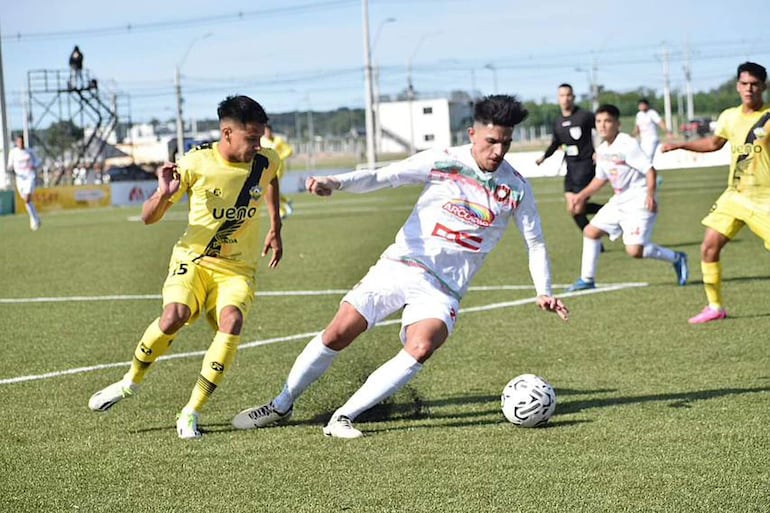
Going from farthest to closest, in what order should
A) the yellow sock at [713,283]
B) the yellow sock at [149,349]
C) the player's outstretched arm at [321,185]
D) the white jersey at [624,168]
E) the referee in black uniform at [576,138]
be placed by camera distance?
the referee in black uniform at [576,138] → the white jersey at [624,168] → the yellow sock at [713,283] → the yellow sock at [149,349] → the player's outstretched arm at [321,185]

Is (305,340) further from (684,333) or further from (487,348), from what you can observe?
(684,333)

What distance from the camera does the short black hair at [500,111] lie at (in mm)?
6453

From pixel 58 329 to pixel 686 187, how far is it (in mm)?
27127

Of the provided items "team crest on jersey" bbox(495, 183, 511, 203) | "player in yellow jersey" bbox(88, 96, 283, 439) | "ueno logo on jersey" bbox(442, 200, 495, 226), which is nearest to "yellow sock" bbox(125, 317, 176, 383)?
"player in yellow jersey" bbox(88, 96, 283, 439)

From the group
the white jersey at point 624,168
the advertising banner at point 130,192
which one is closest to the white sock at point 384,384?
the white jersey at point 624,168

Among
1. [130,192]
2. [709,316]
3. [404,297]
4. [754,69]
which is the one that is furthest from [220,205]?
[130,192]

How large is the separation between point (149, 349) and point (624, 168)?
7.90 m

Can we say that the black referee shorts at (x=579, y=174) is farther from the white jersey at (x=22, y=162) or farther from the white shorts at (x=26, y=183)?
the white jersey at (x=22, y=162)

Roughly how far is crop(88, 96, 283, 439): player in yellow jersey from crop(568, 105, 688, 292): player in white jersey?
264 inches

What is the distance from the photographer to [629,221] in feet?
44.1

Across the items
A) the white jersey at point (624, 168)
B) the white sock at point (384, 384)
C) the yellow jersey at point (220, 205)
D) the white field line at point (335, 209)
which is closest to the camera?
the white sock at point (384, 384)

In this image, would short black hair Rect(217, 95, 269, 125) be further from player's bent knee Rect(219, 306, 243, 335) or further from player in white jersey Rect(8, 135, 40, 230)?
player in white jersey Rect(8, 135, 40, 230)

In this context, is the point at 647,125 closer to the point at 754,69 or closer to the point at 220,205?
the point at 754,69

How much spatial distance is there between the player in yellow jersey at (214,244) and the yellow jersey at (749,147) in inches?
187
